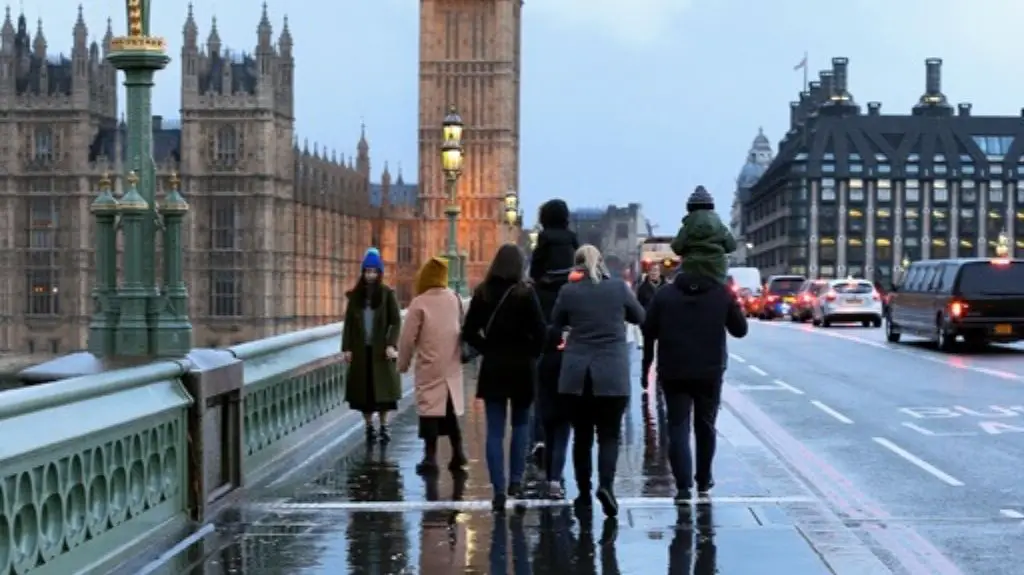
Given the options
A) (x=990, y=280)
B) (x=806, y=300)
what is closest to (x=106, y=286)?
(x=990, y=280)

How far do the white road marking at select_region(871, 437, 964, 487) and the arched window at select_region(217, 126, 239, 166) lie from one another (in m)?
95.4

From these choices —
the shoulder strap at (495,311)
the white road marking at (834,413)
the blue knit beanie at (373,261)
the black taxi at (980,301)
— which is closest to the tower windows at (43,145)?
the black taxi at (980,301)

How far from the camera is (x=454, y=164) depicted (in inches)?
1240

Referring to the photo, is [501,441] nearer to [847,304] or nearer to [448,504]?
[448,504]

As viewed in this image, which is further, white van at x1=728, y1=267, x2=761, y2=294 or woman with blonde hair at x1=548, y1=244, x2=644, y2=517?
white van at x1=728, y1=267, x2=761, y2=294

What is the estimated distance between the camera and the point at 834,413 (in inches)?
744

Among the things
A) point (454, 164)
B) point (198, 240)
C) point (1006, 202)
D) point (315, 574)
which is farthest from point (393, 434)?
point (1006, 202)

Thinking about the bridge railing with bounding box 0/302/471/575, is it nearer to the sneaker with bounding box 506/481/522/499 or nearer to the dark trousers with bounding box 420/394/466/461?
the dark trousers with bounding box 420/394/466/461

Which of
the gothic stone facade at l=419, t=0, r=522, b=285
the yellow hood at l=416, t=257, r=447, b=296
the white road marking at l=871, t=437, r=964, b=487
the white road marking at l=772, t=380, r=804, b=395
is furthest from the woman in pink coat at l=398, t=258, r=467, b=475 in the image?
the gothic stone facade at l=419, t=0, r=522, b=285

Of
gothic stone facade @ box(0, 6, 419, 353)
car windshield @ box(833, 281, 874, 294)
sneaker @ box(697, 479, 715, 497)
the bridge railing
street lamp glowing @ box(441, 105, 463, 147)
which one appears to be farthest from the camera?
gothic stone facade @ box(0, 6, 419, 353)

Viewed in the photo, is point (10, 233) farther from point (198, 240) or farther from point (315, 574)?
point (315, 574)

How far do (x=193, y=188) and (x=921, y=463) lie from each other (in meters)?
97.3

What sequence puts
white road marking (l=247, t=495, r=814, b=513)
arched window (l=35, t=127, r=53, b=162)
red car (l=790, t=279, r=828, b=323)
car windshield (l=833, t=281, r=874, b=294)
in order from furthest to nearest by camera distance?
arched window (l=35, t=127, r=53, b=162) → red car (l=790, t=279, r=828, b=323) → car windshield (l=833, t=281, r=874, b=294) → white road marking (l=247, t=495, r=814, b=513)

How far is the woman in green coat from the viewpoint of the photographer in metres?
15.0
